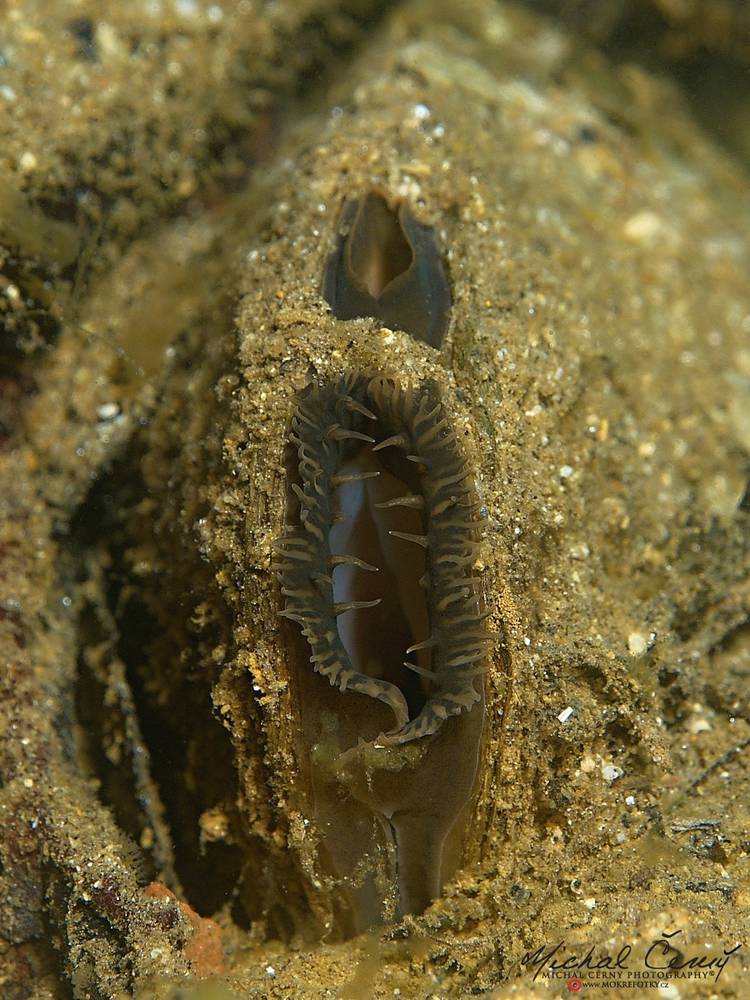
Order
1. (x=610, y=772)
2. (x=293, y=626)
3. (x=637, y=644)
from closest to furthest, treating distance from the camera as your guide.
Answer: (x=293, y=626) < (x=610, y=772) < (x=637, y=644)

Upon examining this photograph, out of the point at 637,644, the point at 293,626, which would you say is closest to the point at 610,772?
the point at 637,644

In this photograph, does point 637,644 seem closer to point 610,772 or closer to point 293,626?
point 610,772

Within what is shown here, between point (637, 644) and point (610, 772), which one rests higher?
point (637, 644)

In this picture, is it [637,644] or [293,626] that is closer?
[293,626]

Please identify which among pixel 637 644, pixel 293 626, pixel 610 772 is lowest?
pixel 610 772

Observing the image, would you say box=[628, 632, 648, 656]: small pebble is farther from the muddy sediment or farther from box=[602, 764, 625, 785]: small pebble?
box=[602, 764, 625, 785]: small pebble

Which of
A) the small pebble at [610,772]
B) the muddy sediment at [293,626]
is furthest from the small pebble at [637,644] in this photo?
the small pebble at [610,772]

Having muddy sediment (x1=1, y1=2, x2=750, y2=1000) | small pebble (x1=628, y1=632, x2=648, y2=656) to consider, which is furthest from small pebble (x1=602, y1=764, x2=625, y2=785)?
small pebble (x1=628, y1=632, x2=648, y2=656)

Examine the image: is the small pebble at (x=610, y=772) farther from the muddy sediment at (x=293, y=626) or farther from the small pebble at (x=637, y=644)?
the small pebble at (x=637, y=644)
